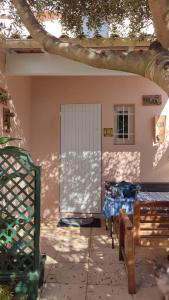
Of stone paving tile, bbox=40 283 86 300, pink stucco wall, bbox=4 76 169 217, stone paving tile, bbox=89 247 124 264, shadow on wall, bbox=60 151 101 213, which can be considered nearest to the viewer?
stone paving tile, bbox=40 283 86 300

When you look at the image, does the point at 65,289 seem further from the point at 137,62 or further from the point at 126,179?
the point at 126,179

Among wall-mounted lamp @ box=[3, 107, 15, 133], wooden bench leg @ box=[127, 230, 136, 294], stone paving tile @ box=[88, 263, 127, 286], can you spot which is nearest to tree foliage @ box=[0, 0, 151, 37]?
wall-mounted lamp @ box=[3, 107, 15, 133]

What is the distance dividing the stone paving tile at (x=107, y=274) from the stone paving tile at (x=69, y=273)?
9cm

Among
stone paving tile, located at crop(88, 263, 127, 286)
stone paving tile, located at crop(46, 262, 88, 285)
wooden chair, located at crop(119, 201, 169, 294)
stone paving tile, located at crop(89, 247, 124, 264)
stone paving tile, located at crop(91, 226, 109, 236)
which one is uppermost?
wooden chair, located at crop(119, 201, 169, 294)

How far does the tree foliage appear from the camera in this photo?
414 cm

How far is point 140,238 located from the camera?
13.1 ft

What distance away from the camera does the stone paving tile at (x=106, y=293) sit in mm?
3675


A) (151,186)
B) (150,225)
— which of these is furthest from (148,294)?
(151,186)

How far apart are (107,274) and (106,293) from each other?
0.50m

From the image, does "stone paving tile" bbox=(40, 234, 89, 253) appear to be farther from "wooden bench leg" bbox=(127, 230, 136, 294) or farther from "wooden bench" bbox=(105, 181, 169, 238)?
"wooden bench leg" bbox=(127, 230, 136, 294)

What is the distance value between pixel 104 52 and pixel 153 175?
4.91 m

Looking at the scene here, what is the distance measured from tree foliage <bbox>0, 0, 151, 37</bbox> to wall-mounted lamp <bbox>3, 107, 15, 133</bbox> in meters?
1.48

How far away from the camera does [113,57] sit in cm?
256

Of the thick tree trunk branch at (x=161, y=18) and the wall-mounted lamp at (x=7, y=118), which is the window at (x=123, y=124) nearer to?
the wall-mounted lamp at (x=7, y=118)
